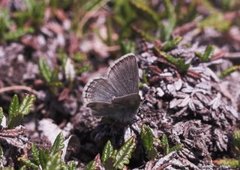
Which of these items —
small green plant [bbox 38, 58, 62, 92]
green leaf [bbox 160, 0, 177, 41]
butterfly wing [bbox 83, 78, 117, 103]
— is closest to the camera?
butterfly wing [bbox 83, 78, 117, 103]

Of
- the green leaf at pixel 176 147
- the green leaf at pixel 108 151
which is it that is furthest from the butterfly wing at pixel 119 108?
the green leaf at pixel 176 147

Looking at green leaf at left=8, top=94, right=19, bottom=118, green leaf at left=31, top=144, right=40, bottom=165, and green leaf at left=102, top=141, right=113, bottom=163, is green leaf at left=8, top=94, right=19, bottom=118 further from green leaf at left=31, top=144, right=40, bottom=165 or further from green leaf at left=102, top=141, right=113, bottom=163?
green leaf at left=102, top=141, right=113, bottom=163

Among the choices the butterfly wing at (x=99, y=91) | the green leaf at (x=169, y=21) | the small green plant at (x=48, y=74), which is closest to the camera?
the butterfly wing at (x=99, y=91)

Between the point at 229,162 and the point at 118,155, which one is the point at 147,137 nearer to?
the point at 118,155

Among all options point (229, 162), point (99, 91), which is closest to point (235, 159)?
point (229, 162)

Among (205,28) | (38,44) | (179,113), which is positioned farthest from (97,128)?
(205,28)

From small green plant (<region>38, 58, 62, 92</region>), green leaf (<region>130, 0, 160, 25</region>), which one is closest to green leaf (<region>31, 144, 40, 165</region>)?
small green plant (<region>38, 58, 62, 92</region>)

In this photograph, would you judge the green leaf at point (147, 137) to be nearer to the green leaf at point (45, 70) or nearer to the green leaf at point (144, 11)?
the green leaf at point (45, 70)
